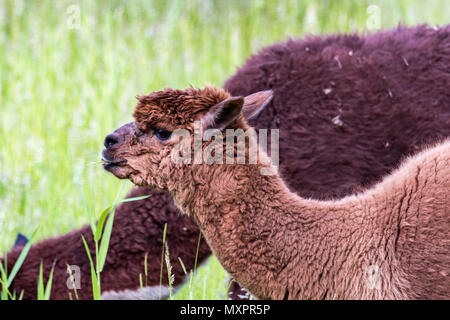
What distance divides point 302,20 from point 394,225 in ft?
19.3

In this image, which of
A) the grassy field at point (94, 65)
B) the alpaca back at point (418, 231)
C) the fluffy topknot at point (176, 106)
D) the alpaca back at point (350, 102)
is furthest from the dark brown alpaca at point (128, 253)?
the alpaca back at point (418, 231)

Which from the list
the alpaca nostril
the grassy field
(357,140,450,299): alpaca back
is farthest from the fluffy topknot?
the grassy field

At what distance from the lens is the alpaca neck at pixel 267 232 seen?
302 centimetres

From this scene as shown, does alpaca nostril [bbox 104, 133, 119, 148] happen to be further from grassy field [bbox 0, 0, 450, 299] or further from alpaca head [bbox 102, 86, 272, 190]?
grassy field [bbox 0, 0, 450, 299]

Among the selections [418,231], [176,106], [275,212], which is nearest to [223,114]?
[176,106]

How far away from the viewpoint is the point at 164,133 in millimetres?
3094

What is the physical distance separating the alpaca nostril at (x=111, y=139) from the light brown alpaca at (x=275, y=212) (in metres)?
0.01

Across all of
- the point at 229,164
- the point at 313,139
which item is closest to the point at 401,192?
the point at 229,164

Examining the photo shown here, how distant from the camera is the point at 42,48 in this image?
25.9 ft

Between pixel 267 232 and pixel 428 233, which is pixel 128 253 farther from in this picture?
pixel 428 233

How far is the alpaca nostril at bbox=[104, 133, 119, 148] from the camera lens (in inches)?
124

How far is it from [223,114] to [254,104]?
284mm

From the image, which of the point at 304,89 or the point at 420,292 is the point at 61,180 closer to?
the point at 304,89

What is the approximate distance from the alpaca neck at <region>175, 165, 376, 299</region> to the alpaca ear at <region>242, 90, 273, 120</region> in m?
0.27
